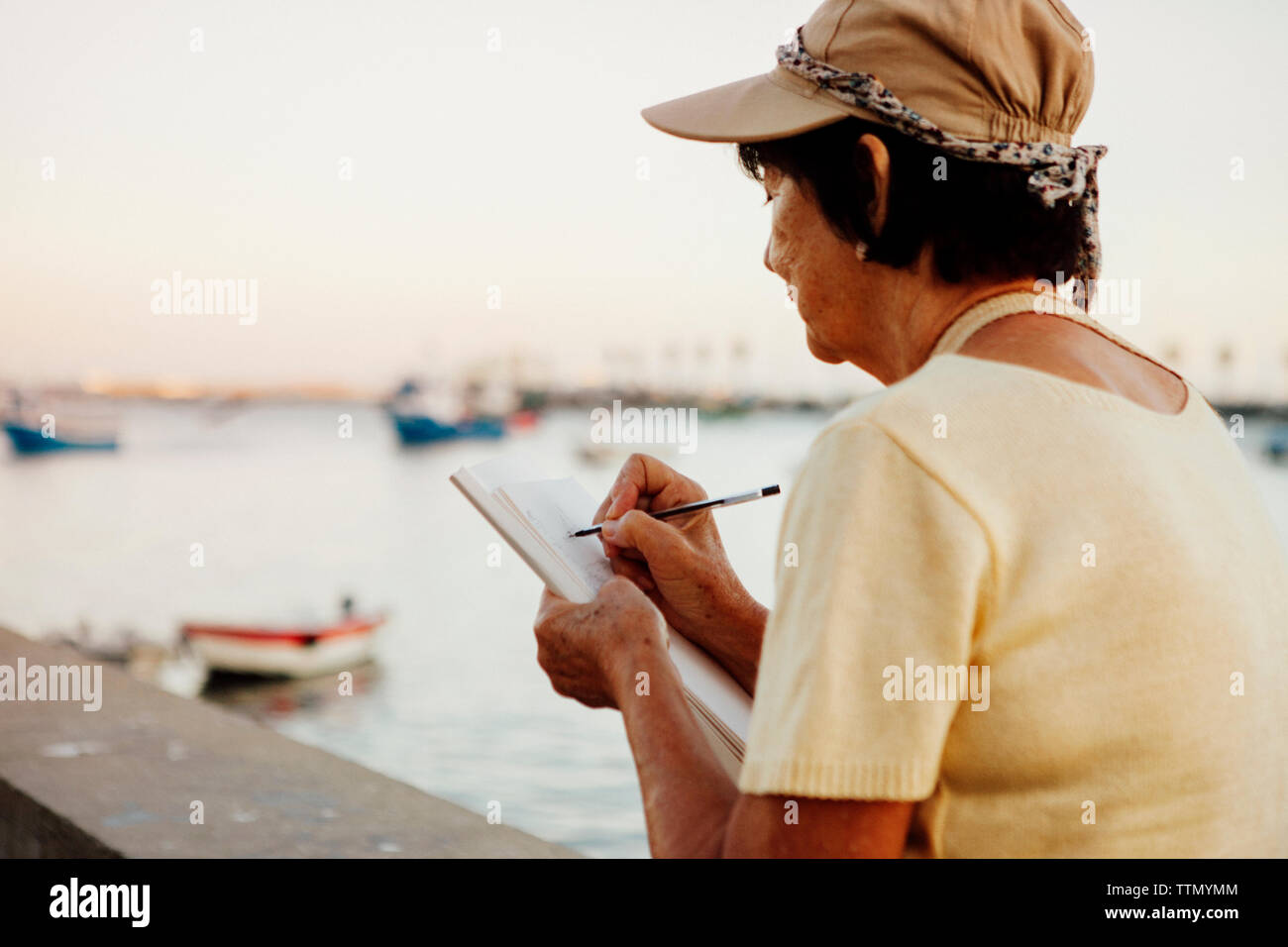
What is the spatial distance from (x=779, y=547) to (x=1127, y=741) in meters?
0.34

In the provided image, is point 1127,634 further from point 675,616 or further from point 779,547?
point 675,616

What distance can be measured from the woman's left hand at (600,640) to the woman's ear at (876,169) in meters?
0.53

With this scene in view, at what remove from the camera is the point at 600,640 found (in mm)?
1467

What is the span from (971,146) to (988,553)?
476mm

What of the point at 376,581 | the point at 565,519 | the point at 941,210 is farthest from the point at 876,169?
the point at 376,581

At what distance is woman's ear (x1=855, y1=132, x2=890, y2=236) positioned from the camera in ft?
4.16

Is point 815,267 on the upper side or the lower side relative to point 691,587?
upper

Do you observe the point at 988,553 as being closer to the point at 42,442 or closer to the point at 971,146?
the point at 971,146

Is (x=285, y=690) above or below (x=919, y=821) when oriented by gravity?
below

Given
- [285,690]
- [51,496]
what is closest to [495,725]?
[285,690]

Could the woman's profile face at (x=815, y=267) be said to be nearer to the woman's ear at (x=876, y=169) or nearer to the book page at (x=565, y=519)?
the woman's ear at (x=876, y=169)

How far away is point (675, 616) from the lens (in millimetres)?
1749

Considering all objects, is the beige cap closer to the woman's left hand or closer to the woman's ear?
the woman's ear
